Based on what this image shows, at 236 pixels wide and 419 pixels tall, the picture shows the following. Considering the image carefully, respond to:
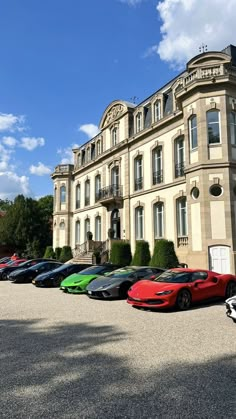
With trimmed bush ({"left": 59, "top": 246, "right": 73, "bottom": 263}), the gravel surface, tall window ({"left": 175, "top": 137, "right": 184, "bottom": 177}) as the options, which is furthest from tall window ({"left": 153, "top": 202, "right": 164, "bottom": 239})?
the gravel surface

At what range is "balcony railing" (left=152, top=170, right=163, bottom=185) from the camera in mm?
23631

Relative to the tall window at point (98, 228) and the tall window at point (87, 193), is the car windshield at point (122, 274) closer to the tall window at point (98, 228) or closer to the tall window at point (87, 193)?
the tall window at point (98, 228)

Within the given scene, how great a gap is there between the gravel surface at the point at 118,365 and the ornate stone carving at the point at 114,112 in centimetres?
2293

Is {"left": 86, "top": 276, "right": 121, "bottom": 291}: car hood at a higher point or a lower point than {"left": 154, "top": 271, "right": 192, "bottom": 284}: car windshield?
lower

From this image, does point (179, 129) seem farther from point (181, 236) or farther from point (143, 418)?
point (143, 418)

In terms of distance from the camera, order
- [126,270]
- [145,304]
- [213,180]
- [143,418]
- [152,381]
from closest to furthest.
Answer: [143,418]
[152,381]
[145,304]
[126,270]
[213,180]

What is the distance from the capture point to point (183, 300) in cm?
993

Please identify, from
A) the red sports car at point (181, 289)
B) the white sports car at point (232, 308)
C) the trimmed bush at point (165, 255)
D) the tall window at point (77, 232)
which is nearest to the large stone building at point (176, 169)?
the trimmed bush at point (165, 255)

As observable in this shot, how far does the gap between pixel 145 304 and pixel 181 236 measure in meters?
11.5

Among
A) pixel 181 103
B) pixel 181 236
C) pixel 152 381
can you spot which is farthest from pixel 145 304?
pixel 181 103

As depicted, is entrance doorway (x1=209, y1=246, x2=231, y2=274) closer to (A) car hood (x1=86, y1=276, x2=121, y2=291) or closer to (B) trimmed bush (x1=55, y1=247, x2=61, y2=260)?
(A) car hood (x1=86, y1=276, x2=121, y2=291)

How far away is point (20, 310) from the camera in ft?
33.7

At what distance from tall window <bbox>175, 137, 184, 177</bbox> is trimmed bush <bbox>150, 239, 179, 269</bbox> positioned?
4672 millimetres

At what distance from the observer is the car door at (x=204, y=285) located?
409 inches
